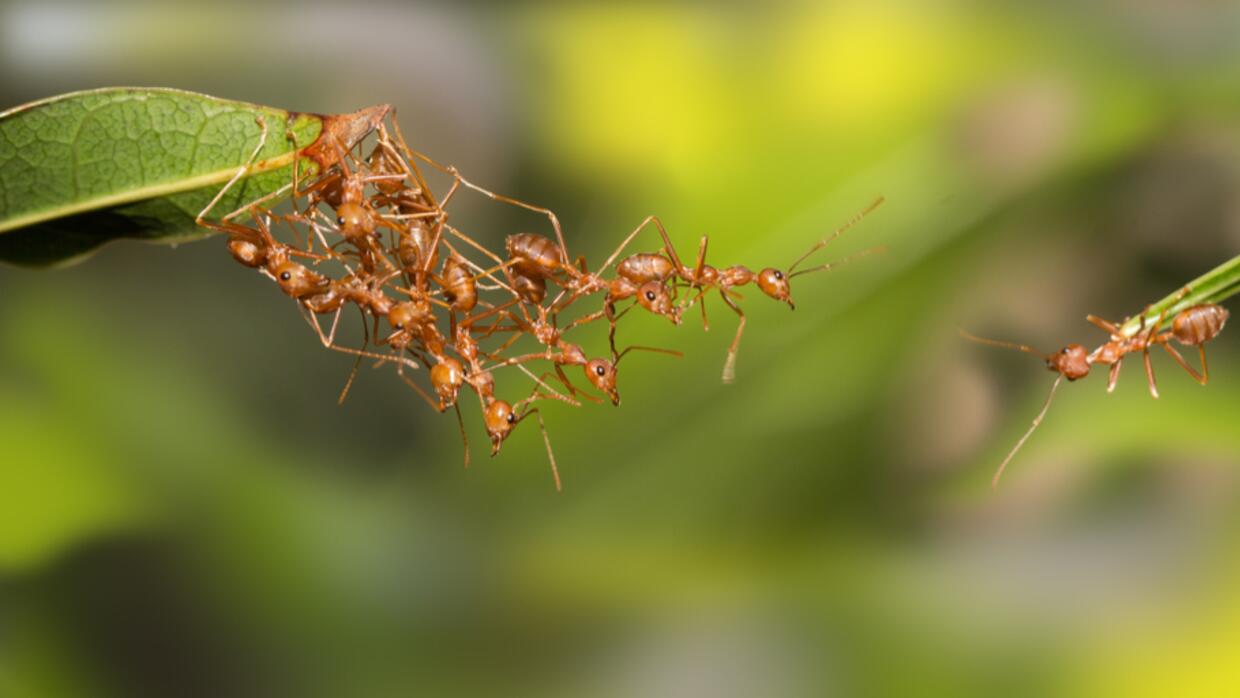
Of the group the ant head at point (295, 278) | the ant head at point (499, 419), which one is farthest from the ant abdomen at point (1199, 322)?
the ant head at point (295, 278)

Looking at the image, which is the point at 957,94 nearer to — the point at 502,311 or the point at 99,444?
the point at 502,311

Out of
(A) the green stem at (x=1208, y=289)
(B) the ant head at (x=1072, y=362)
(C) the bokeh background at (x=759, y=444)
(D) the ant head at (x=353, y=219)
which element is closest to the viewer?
(A) the green stem at (x=1208, y=289)

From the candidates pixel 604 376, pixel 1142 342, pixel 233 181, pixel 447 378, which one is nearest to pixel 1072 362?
pixel 1142 342

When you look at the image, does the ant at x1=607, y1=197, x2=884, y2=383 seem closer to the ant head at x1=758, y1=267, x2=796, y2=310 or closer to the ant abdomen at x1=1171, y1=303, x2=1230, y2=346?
the ant head at x1=758, y1=267, x2=796, y2=310

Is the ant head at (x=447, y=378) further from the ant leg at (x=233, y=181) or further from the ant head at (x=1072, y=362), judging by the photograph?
the ant head at (x=1072, y=362)

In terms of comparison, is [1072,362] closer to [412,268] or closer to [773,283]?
[773,283]

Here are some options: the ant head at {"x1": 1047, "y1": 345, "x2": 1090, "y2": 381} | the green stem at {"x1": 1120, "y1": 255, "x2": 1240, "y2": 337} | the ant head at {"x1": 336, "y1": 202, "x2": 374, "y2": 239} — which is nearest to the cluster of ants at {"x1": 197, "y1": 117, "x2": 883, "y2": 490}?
the ant head at {"x1": 336, "y1": 202, "x2": 374, "y2": 239}
